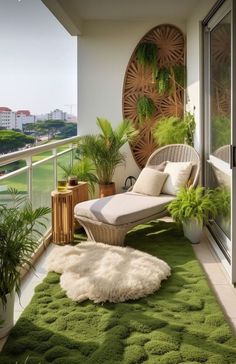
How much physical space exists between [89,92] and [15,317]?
4.22 m

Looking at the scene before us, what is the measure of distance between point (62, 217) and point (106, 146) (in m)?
1.77

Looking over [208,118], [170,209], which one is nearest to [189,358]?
[170,209]

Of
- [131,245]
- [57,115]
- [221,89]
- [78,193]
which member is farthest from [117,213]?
[57,115]

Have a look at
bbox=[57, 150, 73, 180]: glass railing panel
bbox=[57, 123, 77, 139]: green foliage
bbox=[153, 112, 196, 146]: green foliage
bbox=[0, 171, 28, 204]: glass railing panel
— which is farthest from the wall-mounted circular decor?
bbox=[0, 171, 28, 204]: glass railing panel

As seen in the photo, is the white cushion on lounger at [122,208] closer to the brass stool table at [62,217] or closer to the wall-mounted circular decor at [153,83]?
the brass stool table at [62,217]

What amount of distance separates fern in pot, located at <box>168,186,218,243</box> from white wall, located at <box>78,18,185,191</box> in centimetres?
199

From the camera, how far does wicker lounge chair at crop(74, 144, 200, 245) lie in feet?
13.0

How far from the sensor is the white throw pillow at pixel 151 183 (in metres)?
4.79

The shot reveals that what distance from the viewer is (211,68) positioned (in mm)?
4453

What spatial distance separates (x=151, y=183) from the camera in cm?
482

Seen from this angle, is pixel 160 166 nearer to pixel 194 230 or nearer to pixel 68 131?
pixel 194 230

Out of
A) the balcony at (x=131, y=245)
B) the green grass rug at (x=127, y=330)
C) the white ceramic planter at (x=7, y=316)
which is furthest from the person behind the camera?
the white ceramic planter at (x=7, y=316)

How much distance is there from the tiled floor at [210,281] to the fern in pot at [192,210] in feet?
0.58

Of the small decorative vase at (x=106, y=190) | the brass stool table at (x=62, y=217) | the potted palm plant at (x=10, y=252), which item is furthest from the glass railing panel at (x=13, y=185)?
the small decorative vase at (x=106, y=190)
